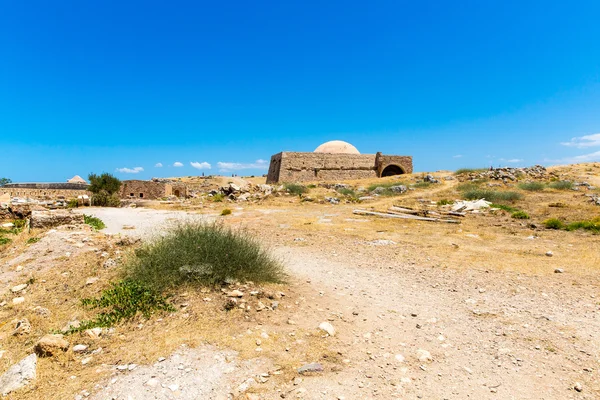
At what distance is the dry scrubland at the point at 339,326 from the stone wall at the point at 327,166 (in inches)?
761

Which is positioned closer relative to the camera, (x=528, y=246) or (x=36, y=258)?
(x=36, y=258)

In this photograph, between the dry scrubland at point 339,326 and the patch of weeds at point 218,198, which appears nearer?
the dry scrubland at point 339,326

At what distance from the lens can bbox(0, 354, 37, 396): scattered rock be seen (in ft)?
8.27

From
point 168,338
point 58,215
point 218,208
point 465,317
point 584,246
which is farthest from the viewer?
point 218,208

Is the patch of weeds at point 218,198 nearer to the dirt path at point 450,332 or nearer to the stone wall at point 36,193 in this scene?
the stone wall at point 36,193

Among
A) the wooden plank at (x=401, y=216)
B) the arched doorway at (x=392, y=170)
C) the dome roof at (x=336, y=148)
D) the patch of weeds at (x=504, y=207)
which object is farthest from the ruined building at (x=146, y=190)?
the patch of weeds at (x=504, y=207)

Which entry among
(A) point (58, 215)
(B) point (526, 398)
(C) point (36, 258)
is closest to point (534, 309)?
(B) point (526, 398)

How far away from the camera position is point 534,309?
13.4 feet

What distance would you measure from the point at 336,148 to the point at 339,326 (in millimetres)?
26595

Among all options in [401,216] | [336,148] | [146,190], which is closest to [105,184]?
[146,190]

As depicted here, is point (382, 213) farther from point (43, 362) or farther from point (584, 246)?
point (43, 362)

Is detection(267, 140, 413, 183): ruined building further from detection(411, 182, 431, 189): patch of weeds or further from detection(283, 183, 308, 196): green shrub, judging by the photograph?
detection(411, 182, 431, 189): patch of weeds

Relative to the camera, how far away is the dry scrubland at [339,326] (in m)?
2.60

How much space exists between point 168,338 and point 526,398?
3.00 metres
